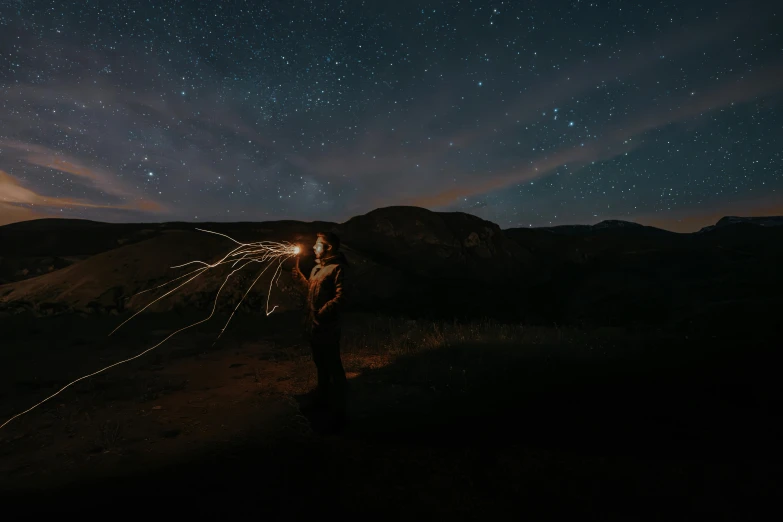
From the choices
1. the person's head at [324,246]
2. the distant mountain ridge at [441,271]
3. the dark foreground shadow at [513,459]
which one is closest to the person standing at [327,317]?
the person's head at [324,246]

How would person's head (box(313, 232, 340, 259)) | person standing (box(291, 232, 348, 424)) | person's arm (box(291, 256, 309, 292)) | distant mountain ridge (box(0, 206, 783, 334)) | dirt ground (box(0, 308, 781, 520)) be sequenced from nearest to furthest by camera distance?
dirt ground (box(0, 308, 781, 520)) < person standing (box(291, 232, 348, 424)) < person's head (box(313, 232, 340, 259)) < person's arm (box(291, 256, 309, 292)) < distant mountain ridge (box(0, 206, 783, 334))

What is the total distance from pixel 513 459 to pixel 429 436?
45.4 inches

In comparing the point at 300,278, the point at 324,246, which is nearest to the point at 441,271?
the point at 300,278

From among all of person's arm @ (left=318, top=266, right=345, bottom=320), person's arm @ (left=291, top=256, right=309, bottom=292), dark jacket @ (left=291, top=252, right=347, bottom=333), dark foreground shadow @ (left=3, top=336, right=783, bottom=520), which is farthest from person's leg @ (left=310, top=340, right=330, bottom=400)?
person's arm @ (left=291, top=256, right=309, bottom=292)

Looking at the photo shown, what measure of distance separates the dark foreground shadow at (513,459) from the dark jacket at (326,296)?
1471mm

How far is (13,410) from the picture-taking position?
691 centimetres

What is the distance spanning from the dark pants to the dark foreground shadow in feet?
1.48

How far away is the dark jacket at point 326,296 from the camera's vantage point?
19.9 ft

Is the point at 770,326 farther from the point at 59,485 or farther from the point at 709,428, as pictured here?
the point at 59,485

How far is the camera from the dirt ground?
379 centimetres

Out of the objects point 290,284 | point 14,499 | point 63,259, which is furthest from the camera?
point 63,259

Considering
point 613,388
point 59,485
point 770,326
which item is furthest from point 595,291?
point 59,485

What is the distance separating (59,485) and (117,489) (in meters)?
0.74

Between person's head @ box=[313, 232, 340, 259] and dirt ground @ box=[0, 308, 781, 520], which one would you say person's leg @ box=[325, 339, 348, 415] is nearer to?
dirt ground @ box=[0, 308, 781, 520]
